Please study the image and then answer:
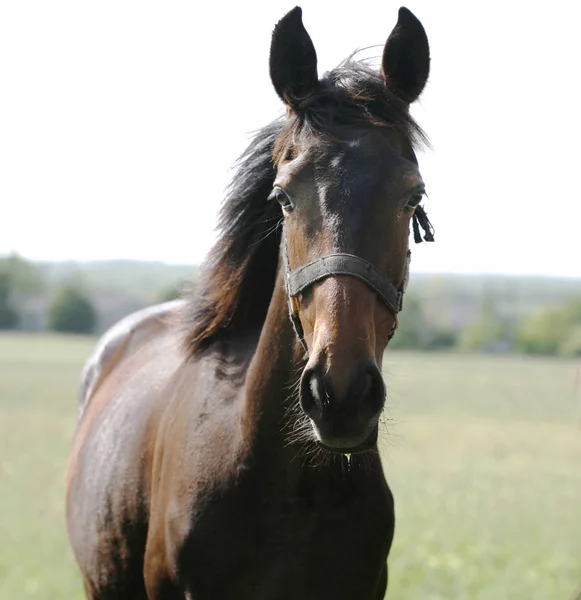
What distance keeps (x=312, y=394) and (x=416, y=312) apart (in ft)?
235

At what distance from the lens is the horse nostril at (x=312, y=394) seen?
9.19 feet

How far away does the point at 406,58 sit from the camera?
350 cm

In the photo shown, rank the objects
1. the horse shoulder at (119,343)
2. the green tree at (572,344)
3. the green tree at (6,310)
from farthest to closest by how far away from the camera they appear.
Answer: the green tree at (572,344)
the green tree at (6,310)
the horse shoulder at (119,343)

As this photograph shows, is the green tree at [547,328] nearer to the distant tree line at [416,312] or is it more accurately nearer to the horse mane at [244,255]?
the distant tree line at [416,312]

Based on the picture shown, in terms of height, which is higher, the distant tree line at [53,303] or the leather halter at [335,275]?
the leather halter at [335,275]

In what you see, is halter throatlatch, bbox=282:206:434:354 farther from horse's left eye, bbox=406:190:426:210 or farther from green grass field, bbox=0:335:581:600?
green grass field, bbox=0:335:581:600

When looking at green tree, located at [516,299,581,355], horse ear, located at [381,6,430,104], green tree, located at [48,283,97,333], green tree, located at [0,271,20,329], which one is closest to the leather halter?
horse ear, located at [381,6,430,104]

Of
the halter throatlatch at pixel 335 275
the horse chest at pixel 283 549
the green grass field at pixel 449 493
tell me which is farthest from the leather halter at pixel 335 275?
the horse chest at pixel 283 549

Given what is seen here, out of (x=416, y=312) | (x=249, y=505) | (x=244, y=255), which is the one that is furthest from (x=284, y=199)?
(x=416, y=312)

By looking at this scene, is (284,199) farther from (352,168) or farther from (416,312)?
(416,312)

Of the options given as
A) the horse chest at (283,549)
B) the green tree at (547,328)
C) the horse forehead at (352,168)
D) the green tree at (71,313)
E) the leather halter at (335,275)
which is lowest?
the green tree at (547,328)

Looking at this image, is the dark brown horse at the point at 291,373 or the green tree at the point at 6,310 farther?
the green tree at the point at 6,310

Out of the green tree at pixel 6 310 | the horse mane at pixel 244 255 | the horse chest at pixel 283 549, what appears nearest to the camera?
the horse chest at pixel 283 549

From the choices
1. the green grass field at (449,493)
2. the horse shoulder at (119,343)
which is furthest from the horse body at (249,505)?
the horse shoulder at (119,343)
